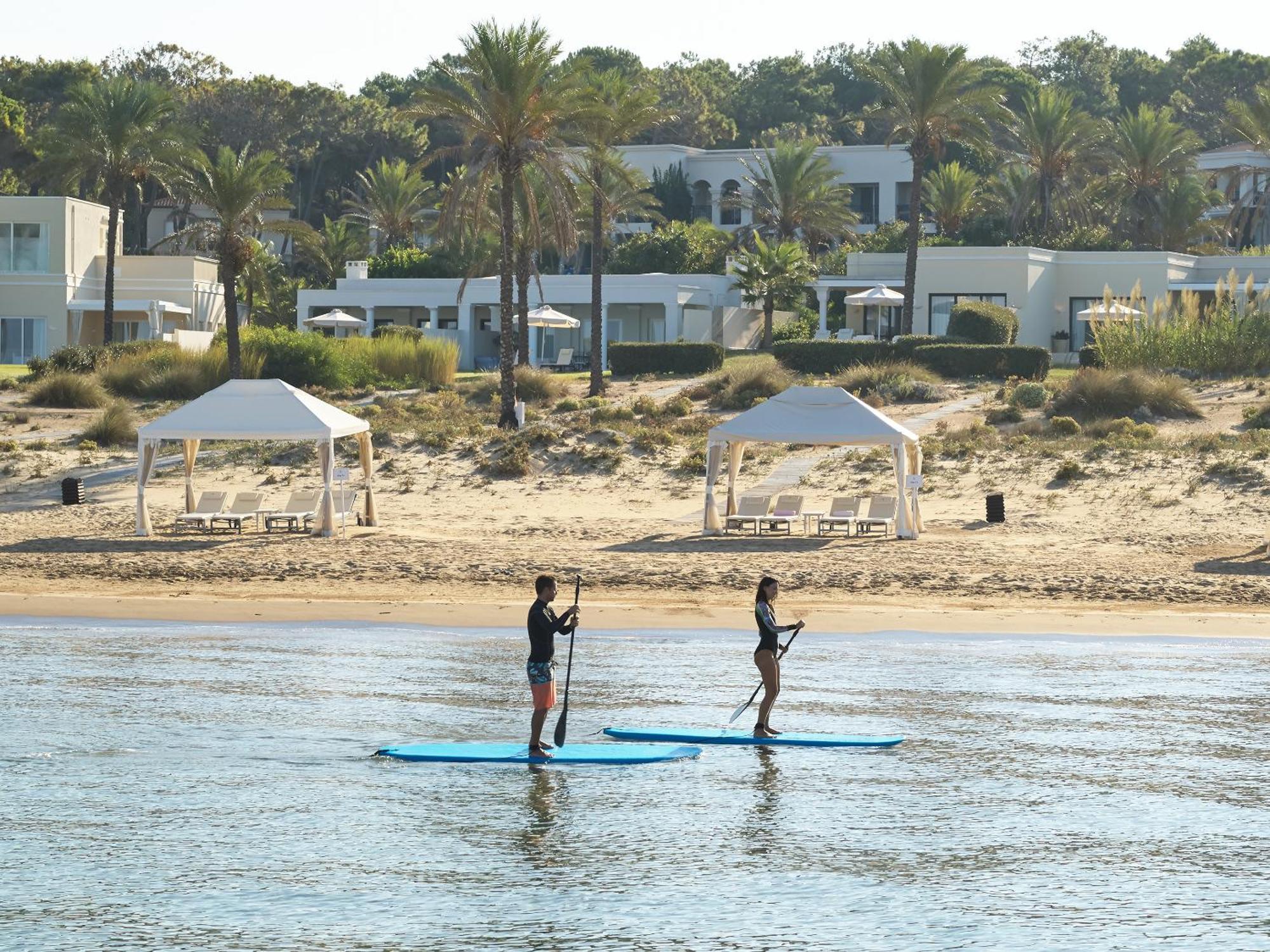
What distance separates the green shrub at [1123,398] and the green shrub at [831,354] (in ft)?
34.1

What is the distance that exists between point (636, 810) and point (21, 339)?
56862mm

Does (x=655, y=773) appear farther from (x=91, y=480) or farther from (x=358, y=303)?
(x=358, y=303)

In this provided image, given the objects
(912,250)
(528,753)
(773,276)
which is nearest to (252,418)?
(528,753)

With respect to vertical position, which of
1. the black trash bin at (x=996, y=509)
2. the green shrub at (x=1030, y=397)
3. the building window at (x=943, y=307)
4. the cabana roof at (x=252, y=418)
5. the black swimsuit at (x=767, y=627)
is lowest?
the black swimsuit at (x=767, y=627)

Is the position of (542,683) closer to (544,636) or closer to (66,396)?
(544,636)

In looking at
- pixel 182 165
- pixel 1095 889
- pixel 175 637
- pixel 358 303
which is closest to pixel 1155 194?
pixel 358 303

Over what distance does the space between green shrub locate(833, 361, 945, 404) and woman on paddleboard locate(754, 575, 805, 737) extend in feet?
99.2

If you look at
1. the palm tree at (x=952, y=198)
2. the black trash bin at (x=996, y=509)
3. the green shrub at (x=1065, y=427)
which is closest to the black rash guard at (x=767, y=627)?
the black trash bin at (x=996, y=509)

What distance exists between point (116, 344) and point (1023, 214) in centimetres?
3626

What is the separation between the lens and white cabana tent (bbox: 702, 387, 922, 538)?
97.9 ft

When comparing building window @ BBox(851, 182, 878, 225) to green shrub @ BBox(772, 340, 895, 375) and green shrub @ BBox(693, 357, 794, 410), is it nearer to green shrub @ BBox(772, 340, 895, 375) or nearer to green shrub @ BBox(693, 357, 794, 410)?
green shrub @ BBox(772, 340, 895, 375)

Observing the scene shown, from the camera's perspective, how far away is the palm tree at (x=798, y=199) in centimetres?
7338

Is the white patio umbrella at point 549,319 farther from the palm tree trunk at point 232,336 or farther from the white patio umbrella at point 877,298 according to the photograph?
the palm tree trunk at point 232,336

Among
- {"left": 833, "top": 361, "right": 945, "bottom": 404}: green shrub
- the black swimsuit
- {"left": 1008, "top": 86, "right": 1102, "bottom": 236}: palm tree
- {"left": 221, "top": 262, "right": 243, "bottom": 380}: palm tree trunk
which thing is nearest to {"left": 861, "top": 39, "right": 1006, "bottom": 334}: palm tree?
{"left": 833, "top": 361, "right": 945, "bottom": 404}: green shrub
